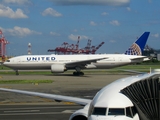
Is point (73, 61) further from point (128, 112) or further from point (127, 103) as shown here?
point (128, 112)

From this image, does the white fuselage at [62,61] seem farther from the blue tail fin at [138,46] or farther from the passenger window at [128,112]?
the passenger window at [128,112]

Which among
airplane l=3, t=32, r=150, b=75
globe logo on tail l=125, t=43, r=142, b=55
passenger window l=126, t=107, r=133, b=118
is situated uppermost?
globe logo on tail l=125, t=43, r=142, b=55

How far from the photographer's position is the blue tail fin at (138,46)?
55656mm

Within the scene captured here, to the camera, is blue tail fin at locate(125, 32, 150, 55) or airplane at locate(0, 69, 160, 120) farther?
blue tail fin at locate(125, 32, 150, 55)

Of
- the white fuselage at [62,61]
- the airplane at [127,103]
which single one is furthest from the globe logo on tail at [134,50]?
the airplane at [127,103]

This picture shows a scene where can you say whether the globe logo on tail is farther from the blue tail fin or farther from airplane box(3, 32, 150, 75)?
airplane box(3, 32, 150, 75)

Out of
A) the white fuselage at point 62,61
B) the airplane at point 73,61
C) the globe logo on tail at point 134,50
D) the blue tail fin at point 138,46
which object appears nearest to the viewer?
the airplane at point 73,61

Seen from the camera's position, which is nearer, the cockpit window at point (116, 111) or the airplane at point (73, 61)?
the cockpit window at point (116, 111)

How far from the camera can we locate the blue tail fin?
183 ft

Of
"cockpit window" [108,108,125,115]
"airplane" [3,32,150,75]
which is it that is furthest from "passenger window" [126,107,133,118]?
"airplane" [3,32,150,75]

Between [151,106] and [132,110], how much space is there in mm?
876

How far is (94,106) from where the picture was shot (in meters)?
8.92

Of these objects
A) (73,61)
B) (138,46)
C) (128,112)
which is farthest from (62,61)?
(128,112)

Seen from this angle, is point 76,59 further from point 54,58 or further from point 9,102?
point 9,102
